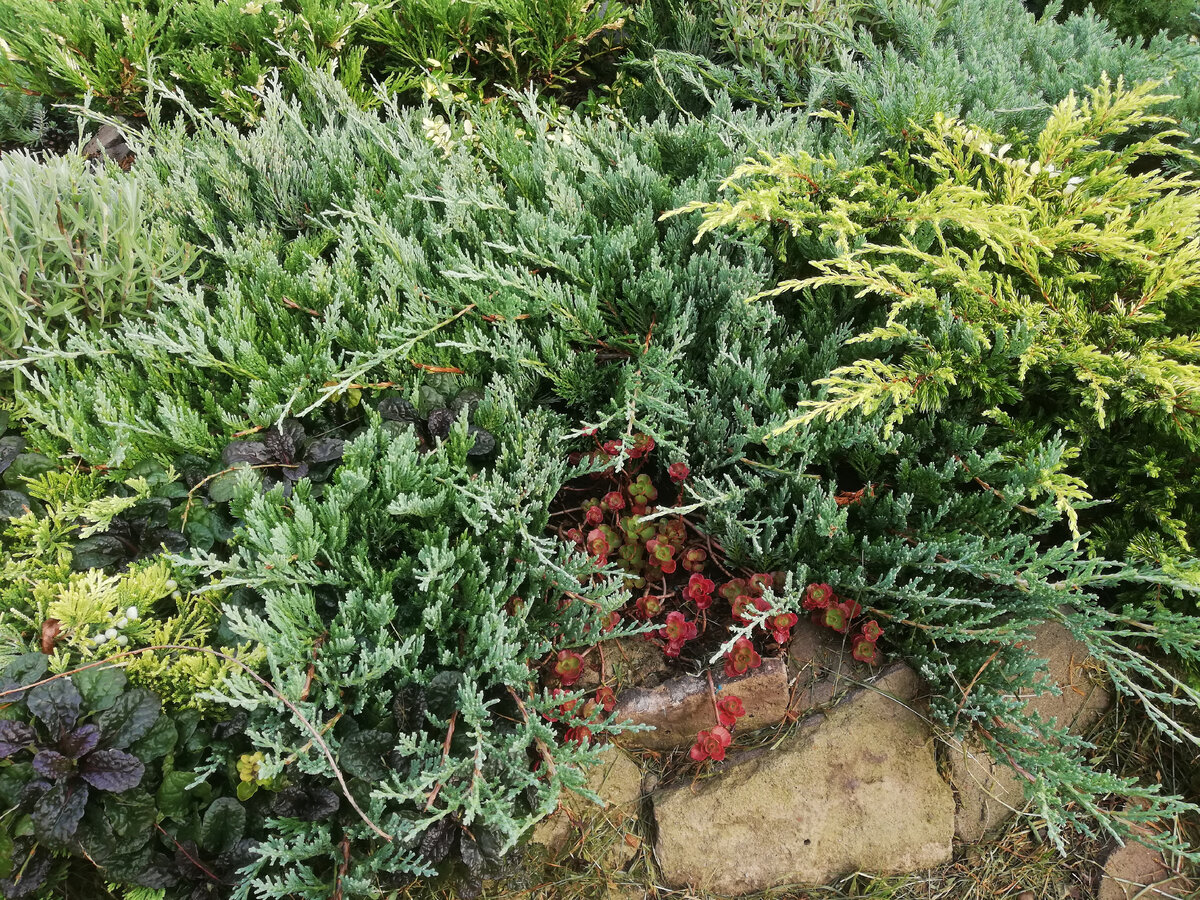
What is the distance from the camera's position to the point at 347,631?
5.90 feet

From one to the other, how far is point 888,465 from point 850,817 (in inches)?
41.5

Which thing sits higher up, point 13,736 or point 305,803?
point 13,736

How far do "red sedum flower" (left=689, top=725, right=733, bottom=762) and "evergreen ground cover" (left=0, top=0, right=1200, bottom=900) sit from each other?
0.20m

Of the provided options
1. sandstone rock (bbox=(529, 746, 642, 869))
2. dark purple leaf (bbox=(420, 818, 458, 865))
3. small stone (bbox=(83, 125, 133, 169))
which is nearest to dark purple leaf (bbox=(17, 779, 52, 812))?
dark purple leaf (bbox=(420, 818, 458, 865))

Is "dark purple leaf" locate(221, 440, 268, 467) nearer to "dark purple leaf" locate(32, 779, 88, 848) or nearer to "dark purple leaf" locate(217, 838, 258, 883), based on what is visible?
"dark purple leaf" locate(32, 779, 88, 848)

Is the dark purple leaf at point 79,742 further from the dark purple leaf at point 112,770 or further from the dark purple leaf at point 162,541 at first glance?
the dark purple leaf at point 162,541

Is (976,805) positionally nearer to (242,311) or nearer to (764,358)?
(764,358)

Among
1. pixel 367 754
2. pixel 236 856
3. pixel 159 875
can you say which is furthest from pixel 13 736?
pixel 367 754

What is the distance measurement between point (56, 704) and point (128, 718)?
16 centimetres

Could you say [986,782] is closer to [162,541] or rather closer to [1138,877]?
[1138,877]

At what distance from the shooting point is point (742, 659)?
196 cm

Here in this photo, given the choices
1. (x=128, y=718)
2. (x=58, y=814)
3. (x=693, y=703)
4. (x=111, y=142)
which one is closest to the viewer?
(x=58, y=814)

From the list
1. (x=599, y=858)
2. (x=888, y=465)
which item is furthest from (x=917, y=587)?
(x=599, y=858)

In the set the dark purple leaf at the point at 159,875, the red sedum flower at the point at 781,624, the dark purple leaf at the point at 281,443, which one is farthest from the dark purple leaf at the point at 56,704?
the red sedum flower at the point at 781,624
